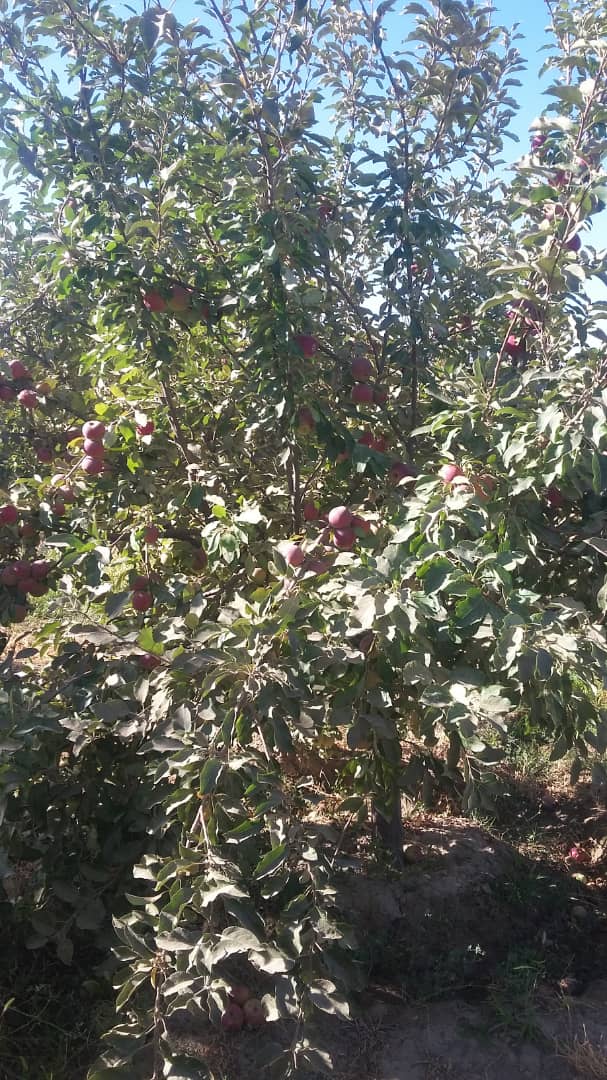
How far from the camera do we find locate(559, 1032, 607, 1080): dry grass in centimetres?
194

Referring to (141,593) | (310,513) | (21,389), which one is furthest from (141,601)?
(21,389)

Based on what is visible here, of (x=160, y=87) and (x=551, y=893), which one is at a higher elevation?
(x=160, y=87)

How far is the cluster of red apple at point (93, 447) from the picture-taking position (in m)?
2.17

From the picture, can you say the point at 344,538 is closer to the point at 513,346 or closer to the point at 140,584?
the point at 140,584

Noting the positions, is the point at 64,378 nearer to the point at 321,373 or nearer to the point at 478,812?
the point at 321,373

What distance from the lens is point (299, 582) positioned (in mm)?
1730

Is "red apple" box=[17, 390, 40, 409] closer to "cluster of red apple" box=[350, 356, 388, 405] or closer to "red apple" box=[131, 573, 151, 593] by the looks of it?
"red apple" box=[131, 573, 151, 593]

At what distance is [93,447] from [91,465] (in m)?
0.05

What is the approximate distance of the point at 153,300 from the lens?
218 cm

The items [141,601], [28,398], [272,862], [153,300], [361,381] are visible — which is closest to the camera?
[272,862]

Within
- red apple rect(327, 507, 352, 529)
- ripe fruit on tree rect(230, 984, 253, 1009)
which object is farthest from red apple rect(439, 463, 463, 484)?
ripe fruit on tree rect(230, 984, 253, 1009)

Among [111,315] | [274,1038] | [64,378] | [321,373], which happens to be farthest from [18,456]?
[274,1038]

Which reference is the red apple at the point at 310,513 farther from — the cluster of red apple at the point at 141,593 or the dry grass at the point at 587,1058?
the dry grass at the point at 587,1058

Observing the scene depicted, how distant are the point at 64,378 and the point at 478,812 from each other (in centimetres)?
261
